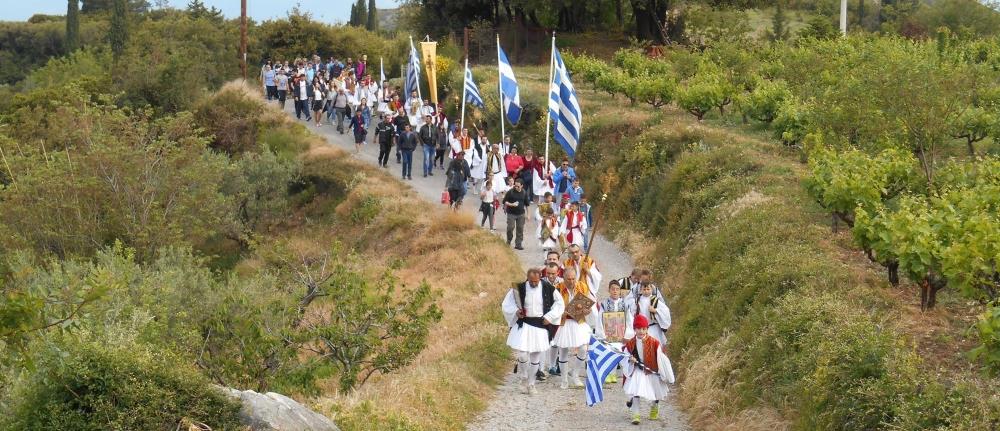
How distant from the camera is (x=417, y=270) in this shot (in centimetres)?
2559

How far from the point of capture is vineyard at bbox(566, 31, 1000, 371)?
12.7m

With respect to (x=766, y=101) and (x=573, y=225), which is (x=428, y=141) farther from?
(x=573, y=225)

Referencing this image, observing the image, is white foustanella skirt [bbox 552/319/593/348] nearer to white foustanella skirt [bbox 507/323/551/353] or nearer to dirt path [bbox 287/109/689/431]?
white foustanella skirt [bbox 507/323/551/353]

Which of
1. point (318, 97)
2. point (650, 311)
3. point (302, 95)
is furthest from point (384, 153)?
point (650, 311)

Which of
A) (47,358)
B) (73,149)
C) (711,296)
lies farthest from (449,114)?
(47,358)

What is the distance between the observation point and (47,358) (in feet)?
34.3

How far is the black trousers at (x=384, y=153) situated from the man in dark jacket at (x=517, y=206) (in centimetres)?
952

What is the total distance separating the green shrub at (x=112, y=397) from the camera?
1082 cm

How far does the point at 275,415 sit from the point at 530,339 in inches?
175

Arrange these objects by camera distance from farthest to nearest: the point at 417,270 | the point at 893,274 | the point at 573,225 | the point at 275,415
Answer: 1. the point at 417,270
2. the point at 573,225
3. the point at 893,274
4. the point at 275,415

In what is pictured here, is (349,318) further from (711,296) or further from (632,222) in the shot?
(632,222)

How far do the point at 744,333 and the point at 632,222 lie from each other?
11.9m

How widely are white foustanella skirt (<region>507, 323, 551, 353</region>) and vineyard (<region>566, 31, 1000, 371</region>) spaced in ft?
14.0

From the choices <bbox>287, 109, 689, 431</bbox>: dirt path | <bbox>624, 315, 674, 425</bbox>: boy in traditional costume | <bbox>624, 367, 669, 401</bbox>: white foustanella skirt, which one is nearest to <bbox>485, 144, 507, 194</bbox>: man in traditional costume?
<bbox>287, 109, 689, 431</bbox>: dirt path
